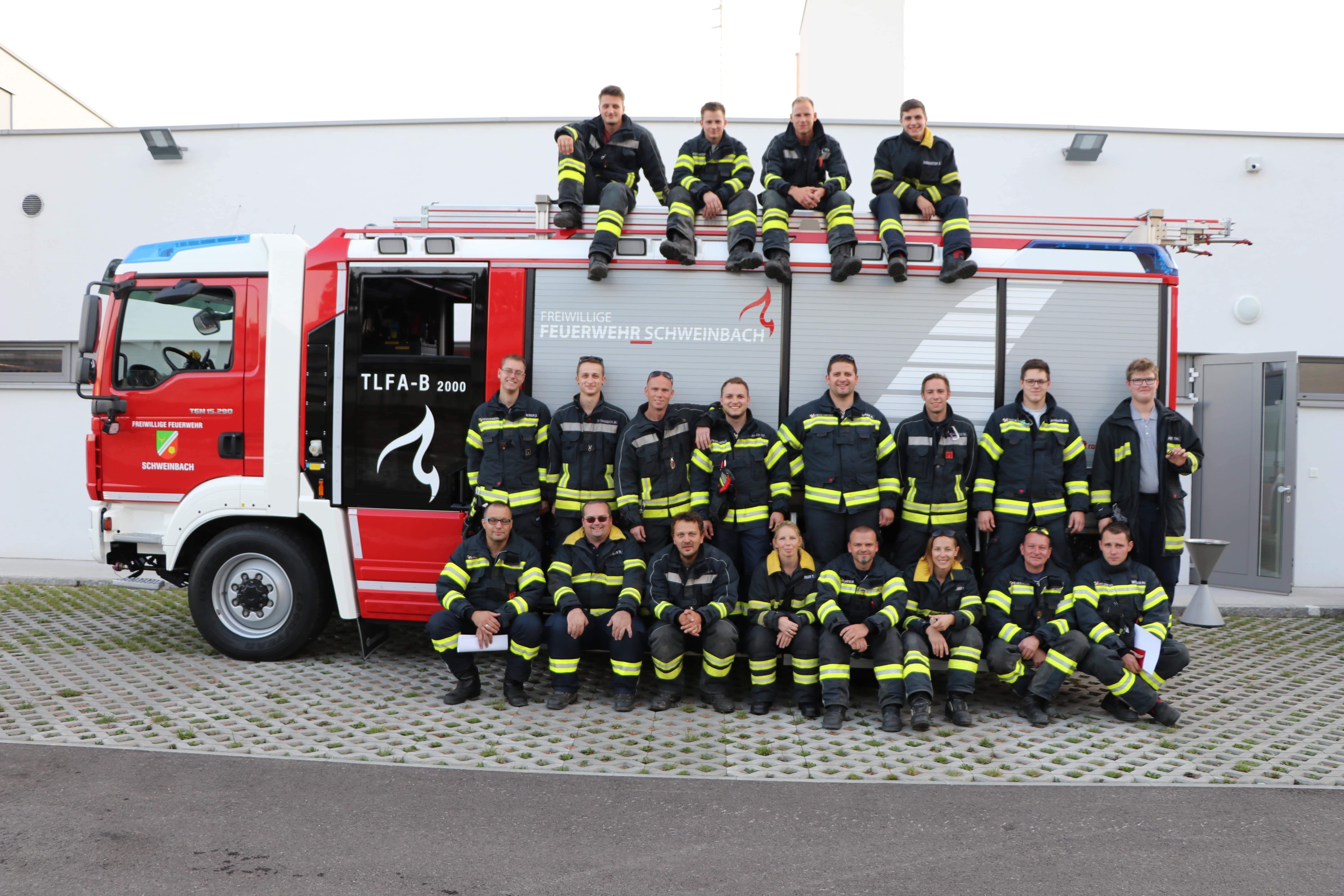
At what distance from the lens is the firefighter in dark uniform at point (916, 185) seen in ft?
19.5

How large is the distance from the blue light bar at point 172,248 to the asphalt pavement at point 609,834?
3477 millimetres

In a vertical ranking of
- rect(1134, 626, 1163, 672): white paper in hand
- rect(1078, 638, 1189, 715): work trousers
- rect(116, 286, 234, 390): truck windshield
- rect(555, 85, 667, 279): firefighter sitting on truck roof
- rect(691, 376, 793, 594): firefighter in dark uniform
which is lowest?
rect(1078, 638, 1189, 715): work trousers

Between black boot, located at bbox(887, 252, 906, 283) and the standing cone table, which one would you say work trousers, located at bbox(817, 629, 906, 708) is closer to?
black boot, located at bbox(887, 252, 906, 283)

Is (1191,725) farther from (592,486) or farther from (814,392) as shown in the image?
(592,486)

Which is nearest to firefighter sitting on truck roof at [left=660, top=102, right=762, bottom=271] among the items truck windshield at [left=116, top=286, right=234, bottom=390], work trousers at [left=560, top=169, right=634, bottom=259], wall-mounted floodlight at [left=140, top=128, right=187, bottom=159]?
work trousers at [left=560, top=169, right=634, bottom=259]

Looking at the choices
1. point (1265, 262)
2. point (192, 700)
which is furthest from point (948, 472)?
point (1265, 262)

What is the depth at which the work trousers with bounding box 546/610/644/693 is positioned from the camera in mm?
5539

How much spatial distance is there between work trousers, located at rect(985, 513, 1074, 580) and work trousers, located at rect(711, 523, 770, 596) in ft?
4.70

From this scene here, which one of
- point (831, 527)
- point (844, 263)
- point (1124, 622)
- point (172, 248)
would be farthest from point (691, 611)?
point (172, 248)

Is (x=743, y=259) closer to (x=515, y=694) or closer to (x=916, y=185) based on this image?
(x=916, y=185)

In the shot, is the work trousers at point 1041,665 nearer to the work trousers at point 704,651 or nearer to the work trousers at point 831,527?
the work trousers at point 831,527

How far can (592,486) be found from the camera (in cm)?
585

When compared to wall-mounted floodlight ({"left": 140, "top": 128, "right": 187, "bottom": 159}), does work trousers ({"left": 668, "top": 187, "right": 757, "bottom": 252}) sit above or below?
below

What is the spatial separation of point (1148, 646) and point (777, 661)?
7.27ft
